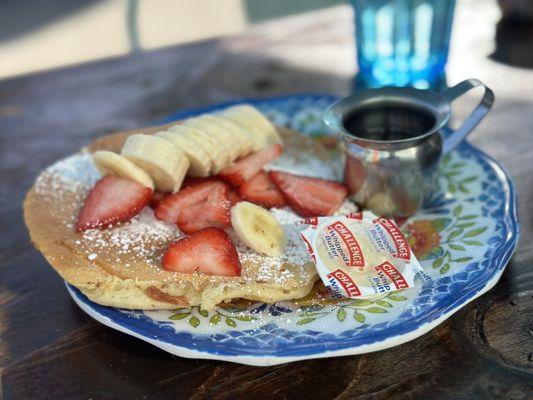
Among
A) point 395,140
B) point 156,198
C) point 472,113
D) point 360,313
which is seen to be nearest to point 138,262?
point 156,198

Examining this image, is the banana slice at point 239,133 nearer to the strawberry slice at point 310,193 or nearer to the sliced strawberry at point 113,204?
the strawberry slice at point 310,193

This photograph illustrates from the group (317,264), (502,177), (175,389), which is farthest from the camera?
(502,177)

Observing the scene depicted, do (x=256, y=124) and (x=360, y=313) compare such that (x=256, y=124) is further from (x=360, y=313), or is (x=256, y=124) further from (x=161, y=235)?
(x=360, y=313)

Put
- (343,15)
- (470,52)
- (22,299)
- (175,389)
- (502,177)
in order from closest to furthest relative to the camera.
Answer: (175,389) < (22,299) < (502,177) < (470,52) < (343,15)

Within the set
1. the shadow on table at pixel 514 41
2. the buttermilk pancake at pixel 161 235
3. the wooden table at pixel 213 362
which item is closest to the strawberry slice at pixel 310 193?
the buttermilk pancake at pixel 161 235

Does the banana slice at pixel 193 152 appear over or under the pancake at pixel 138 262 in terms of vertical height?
over

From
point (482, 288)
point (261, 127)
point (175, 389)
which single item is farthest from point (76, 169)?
point (482, 288)

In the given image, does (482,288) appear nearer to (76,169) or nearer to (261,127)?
(261,127)
